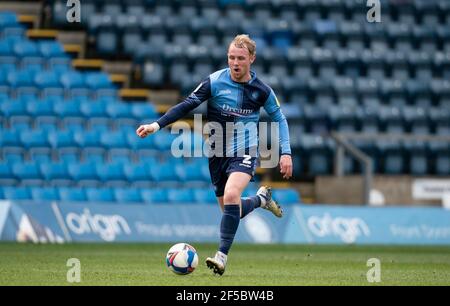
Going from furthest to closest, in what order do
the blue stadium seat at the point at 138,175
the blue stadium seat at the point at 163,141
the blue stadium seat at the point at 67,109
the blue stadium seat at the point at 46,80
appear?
the blue stadium seat at the point at 46,80 < the blue stadium seat at the point at 163,141 < the blue stadium seat at the point at 67,109 < the blue stadium seat at the point at 138,175

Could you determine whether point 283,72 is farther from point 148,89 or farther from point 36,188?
point 36,188

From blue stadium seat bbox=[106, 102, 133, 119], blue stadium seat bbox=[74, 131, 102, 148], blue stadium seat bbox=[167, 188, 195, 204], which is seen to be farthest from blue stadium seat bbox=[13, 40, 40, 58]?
blue stadium seat bbox=[167, 188, 195, 204]

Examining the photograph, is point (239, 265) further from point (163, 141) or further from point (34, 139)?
point (163, 141)

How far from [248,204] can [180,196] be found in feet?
29.3

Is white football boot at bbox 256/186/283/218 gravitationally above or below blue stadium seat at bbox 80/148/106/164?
above

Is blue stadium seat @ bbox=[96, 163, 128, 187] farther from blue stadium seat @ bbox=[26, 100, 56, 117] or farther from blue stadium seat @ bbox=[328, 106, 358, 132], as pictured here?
blue stadium seat @ bbox=[328, 106, 358, 132]

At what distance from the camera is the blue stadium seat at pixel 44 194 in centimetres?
1860

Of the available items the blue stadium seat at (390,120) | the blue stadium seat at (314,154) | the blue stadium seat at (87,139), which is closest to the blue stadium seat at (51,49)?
the blue stadium seat at (87,139)

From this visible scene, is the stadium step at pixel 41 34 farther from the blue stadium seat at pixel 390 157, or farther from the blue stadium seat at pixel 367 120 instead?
the blue stadium seat at pixel 390 157

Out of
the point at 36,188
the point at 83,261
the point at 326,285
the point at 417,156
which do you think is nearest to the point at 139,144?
the point at 36,188

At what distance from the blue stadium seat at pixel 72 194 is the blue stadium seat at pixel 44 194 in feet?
0.31

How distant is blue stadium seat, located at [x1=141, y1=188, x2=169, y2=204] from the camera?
19469mm

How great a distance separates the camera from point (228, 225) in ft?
32.8

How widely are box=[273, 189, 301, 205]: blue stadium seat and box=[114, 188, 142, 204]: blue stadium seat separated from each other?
2.88m
